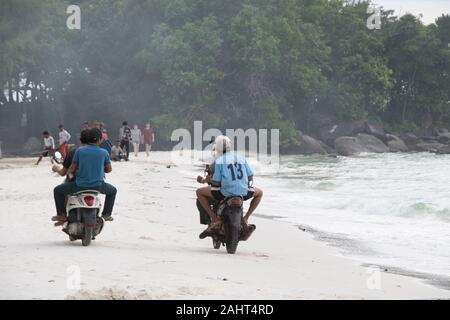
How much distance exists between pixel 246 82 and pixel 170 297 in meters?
46.1

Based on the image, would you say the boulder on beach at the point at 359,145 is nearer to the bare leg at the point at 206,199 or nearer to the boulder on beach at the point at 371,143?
the boulder on beach at the point at 371,143

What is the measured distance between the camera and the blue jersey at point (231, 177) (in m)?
9.97

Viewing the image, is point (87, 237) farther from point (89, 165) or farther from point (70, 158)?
point (70, 158)

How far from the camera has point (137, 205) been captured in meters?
14.6

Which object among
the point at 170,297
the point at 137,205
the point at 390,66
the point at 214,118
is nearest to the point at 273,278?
the point at 170,297

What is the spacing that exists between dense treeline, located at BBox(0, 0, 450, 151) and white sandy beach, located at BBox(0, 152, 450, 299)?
33650 millimetres

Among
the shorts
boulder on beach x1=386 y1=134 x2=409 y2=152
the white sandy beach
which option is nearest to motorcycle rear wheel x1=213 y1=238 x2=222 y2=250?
the white sandy beach

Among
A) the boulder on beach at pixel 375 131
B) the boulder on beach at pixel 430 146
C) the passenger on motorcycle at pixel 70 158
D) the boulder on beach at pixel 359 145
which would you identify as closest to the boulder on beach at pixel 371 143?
the boulder on beach at pixel 359 145

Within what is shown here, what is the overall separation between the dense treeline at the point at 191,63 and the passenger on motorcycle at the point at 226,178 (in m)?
35.8

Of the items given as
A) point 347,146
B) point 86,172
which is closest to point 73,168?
point 86,172

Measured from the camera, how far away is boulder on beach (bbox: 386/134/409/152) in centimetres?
5656

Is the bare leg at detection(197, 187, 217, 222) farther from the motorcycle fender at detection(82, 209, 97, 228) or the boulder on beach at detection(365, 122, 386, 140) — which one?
the boulder on beach at detection(365, 122, 386, 140)

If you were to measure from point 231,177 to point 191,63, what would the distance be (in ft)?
128

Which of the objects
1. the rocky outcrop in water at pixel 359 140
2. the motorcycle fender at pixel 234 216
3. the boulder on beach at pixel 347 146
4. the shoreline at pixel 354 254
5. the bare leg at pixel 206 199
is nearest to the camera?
the shoreline at pixel 354 254
